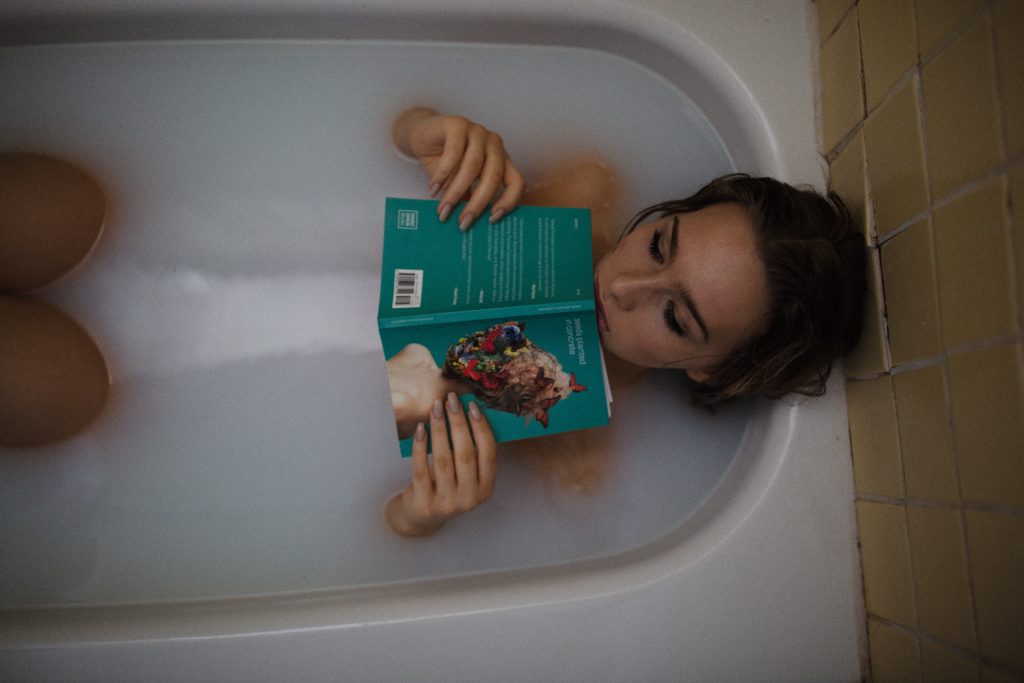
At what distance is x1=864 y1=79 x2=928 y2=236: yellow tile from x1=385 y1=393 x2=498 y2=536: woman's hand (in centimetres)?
48

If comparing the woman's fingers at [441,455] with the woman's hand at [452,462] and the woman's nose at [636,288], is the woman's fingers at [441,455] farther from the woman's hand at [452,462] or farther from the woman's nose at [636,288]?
the woman's nose at [636,288]

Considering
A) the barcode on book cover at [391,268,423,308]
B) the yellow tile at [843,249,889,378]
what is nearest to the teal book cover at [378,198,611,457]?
the barcode on book cover at [391,268,423,308]

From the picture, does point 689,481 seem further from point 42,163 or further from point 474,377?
point 42,163

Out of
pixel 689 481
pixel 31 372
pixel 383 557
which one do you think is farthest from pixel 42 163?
pixel 689 481

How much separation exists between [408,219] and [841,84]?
54 centimetres

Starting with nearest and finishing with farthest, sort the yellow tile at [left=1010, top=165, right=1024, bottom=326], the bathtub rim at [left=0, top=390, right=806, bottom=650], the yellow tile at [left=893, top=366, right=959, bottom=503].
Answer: the yellow tile at [left=1010, top=165, right=1024, bottom=326] → the yellow tile at [left=893, top=366, right=959, bottom=503] → the bathtub rim at [left=0, top=390, right=806, bottom=650]

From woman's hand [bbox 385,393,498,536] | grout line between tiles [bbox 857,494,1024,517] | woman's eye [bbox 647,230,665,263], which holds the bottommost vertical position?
grout line between tiles [bbox 857,494,1024,517]

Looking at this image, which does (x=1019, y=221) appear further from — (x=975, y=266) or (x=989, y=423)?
(x=989, y=423)

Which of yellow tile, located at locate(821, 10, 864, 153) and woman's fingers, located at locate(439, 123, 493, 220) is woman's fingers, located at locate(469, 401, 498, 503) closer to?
woman's fingers, located at locate(439, 123, 493, 220)

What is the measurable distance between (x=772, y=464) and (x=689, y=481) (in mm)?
147

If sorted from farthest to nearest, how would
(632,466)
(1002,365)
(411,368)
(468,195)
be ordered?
(632,466)
(468,195)
(411,368)
(1002,365)

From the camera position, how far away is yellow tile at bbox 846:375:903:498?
2.08 ft

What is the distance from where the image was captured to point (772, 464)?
2.38 feet

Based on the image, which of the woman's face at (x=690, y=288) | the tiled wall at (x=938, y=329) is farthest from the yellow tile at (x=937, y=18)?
the woman's face at (x=690, y=288)
